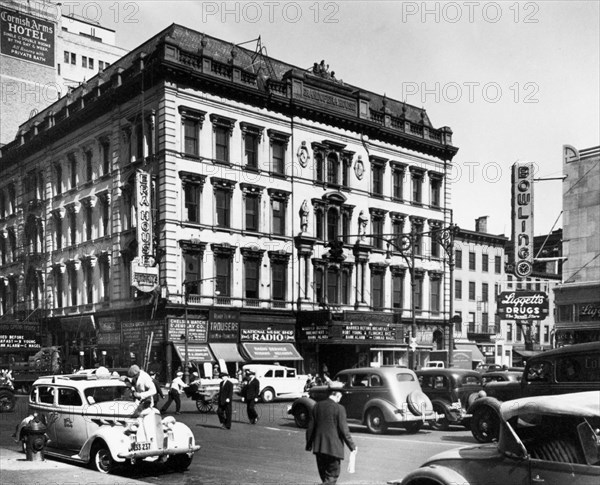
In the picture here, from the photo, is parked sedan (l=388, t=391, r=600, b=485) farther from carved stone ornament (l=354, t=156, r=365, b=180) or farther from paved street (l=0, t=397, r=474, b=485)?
carved stone ornament (l=354, t=156, r=365, b=180)

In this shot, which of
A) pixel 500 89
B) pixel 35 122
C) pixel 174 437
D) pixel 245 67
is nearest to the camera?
pixel 174 437

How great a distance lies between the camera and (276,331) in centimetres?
4247

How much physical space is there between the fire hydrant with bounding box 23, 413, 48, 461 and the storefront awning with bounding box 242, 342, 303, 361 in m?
26.5

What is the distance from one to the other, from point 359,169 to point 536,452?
134 ft

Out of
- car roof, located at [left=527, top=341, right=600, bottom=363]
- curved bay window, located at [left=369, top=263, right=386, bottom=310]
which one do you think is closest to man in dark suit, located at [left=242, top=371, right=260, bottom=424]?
car roof, located at [left=527, top=341, right=600, bottom=363]

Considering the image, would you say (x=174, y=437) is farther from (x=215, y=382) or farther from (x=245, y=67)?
(x=245, y=67)

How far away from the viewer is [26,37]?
59.5 meters

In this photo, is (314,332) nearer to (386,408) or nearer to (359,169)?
(359,169)

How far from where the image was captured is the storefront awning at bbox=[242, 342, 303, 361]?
40.3m

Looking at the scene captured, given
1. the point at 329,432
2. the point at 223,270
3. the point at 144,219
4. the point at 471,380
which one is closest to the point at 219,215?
the point at 223,270

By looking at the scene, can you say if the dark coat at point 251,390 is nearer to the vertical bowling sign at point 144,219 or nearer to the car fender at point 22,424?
the car fender at point 22,424

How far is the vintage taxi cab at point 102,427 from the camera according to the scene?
12.6m

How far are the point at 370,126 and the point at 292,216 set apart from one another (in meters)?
8.84

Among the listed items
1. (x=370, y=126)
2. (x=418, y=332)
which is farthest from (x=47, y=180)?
(x=418, y=332)
